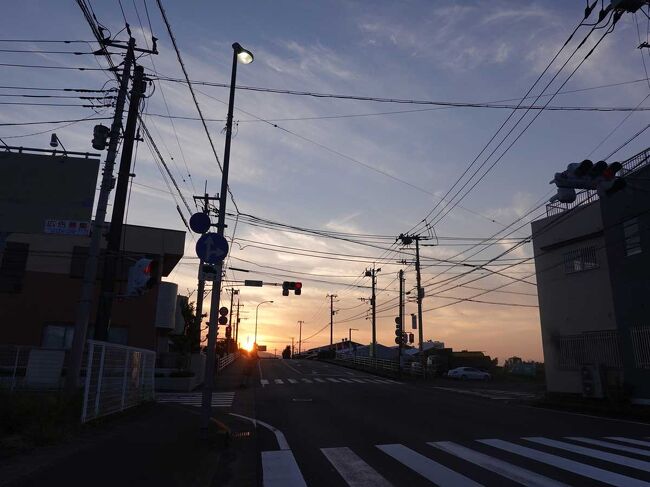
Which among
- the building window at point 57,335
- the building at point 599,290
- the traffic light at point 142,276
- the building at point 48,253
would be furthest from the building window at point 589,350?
the building window at point 57,335

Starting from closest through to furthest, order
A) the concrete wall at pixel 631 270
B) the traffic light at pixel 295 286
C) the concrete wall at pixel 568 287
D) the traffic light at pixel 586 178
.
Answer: the traffic light at pixel 586 178 → the concrete wall at pixel 631 270 → the concrete wall at pixel 568 287 → the traffic light at pixel 295 286

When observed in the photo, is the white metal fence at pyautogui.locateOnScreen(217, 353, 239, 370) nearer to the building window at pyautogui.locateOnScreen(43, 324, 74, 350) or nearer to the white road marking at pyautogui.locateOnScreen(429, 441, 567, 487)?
the building window at pyautogui.locateOnScreen(43, 324, 74, 350)

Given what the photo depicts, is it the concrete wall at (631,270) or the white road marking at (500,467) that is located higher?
the concrete wall at (631,270)

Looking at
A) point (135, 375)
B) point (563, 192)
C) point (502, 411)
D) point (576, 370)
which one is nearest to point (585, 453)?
point (563, 192)

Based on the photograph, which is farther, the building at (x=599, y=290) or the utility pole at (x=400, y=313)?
the utility pole at (x=400, y=313)

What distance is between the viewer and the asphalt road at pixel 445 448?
7.12 metres

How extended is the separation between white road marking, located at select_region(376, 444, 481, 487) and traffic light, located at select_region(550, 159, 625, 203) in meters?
7.15

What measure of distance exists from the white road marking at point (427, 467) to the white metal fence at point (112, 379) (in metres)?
6.32

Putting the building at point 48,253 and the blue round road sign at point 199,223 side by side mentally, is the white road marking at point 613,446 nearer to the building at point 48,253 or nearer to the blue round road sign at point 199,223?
the blue round road sign at point 199,223

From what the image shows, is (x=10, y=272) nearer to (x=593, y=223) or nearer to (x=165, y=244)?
(x=165, y=244)

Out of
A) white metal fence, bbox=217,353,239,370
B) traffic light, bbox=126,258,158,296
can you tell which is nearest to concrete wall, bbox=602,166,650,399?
traffic light, bbox=126,258,158,296

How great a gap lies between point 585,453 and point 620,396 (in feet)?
35.5

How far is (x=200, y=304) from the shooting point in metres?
26.3

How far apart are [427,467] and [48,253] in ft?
95.8
